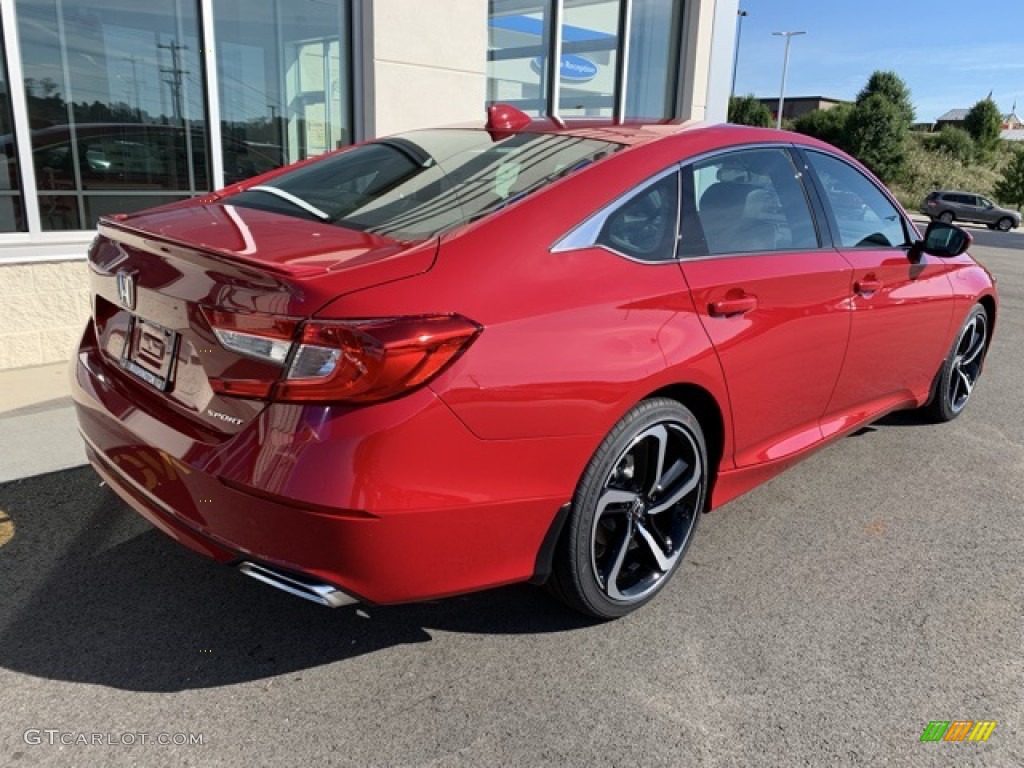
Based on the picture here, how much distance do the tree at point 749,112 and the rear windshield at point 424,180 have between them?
182 ft

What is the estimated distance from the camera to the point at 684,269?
8.64 feet

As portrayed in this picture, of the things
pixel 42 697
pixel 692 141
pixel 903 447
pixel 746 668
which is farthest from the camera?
pixel 903 447

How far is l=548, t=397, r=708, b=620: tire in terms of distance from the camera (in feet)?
7.91

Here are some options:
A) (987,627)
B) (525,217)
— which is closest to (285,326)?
(525,217)

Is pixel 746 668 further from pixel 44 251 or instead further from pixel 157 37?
pixel 157 37

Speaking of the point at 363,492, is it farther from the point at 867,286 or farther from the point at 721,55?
the point at 721,55

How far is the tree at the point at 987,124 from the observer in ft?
172

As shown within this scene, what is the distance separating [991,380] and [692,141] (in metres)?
4.47

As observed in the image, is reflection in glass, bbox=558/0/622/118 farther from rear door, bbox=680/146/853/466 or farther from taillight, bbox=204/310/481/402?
taillight, bbox=204/310/481/402

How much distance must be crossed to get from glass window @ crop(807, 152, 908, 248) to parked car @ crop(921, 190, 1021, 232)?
33.4 meters

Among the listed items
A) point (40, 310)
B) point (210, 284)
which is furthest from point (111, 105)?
point (210, 284)

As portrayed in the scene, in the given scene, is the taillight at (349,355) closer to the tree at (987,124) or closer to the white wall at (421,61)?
the white wall at (421,61)

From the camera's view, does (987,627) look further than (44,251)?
No

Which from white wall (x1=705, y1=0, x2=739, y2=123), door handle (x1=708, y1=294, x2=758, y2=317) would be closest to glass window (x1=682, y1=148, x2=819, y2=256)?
door handle (x1=708, y1=294, x2=758, y2=317)
